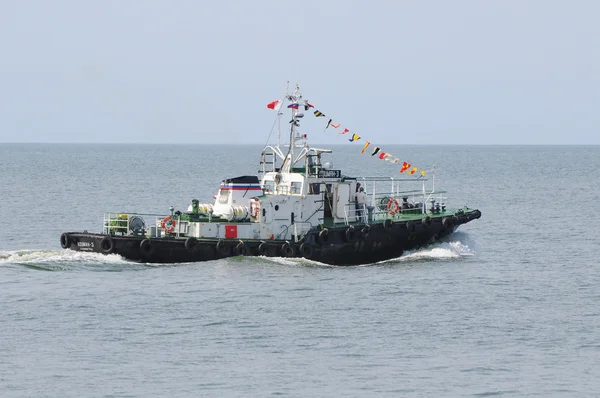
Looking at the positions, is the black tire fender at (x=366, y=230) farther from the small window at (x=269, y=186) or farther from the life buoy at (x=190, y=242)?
the life buoy at (x=190, y=242)

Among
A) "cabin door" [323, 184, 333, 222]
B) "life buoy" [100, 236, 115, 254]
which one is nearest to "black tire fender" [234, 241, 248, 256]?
"cabin door" [323, 184, 333, 222]

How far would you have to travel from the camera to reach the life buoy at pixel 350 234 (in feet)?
137

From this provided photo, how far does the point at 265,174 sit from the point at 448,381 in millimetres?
17775

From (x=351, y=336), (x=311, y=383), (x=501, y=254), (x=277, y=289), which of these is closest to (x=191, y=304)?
(x=277, y=289)

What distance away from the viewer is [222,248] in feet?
134

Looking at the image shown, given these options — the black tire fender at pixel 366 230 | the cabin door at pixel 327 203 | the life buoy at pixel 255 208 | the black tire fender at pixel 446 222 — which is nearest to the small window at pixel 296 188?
the cabin door at pixel 327 203

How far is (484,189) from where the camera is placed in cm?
9806

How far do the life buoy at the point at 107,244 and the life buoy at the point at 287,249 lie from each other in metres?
6.02

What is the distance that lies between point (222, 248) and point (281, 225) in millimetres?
2418

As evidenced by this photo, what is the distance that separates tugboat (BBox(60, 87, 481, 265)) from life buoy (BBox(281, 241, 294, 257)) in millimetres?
36

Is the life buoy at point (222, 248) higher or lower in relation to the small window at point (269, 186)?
lower

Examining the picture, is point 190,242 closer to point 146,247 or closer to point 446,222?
point 146,247

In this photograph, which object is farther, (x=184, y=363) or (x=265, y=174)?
(x=265, y=174)

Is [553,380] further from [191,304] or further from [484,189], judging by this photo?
[484,189]
